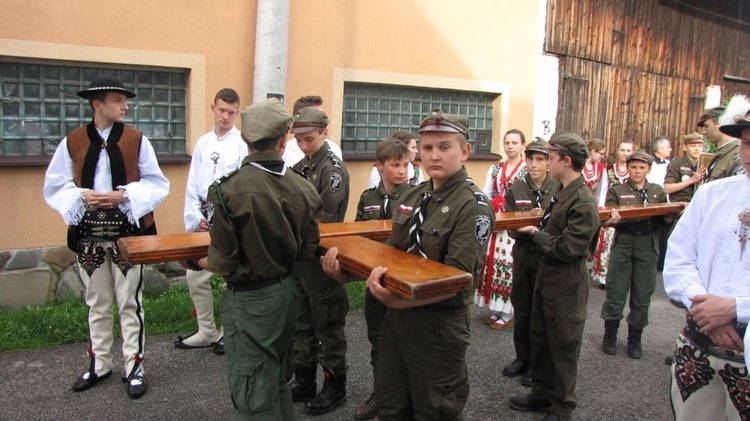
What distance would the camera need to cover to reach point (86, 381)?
157 inches

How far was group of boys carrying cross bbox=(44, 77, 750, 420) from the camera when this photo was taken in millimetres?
2521

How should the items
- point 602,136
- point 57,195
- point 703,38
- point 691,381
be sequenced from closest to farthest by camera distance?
point 691,381 → point 57,195 → point 602,136 → point 703,38

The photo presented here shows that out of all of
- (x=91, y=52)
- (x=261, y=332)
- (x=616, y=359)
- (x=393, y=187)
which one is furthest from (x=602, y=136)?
(x=261, y=332)

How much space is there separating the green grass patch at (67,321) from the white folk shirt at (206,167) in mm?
1082

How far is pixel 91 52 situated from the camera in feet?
17.5

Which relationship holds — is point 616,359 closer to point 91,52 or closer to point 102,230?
point 102,230

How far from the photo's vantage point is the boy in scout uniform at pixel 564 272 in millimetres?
3631

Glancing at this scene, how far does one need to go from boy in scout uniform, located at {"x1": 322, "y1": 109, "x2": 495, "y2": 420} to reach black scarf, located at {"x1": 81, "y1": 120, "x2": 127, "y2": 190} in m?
1.82

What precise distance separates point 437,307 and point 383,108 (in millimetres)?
4970

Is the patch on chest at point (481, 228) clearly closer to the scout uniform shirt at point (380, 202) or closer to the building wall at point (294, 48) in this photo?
the scout uniform shirt at point (380, 202)

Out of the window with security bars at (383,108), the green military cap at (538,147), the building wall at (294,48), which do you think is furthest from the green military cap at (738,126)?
the window with security bars at (383,108)

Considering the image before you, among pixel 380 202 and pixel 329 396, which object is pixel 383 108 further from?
pixel 329 396

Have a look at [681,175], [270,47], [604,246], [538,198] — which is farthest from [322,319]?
[681,175]

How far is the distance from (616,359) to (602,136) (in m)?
5.48
